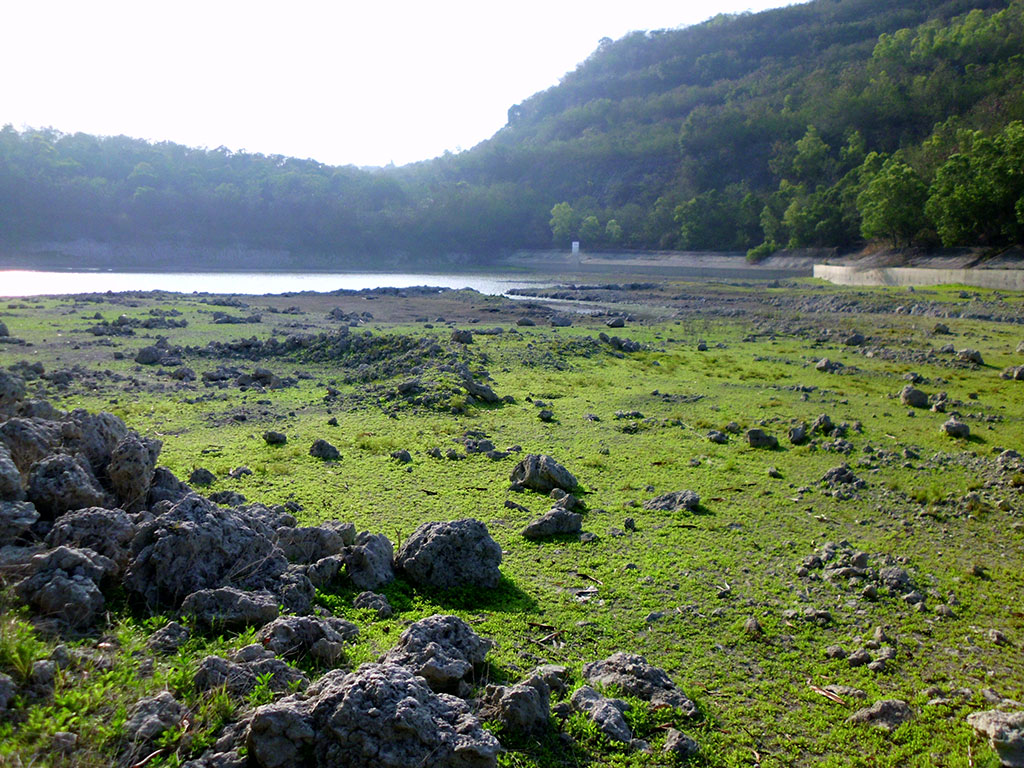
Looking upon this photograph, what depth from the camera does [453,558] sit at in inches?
213

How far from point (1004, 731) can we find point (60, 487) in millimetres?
5794

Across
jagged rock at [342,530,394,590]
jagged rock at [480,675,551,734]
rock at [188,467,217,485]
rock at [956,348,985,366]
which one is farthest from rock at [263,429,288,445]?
rock at [956,348,985,366]

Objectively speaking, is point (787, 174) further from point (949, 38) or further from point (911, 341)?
point (911, 341)

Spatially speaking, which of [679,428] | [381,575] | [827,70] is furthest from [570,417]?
[827,70]

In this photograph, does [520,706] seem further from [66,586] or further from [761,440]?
[761,440]

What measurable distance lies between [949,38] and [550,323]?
84908mm

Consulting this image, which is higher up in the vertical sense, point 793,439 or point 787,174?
point 787,174

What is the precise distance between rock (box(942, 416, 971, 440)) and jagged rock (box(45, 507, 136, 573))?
10.3 metres

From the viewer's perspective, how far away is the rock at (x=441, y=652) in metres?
3.70

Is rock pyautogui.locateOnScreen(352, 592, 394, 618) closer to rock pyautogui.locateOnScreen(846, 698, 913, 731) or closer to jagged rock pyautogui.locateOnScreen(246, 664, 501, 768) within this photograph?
jagged rock pyautogui.locateOnScreen(246, 664, 501, 768)

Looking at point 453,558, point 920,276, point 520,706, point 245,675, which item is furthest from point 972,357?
point 920,276

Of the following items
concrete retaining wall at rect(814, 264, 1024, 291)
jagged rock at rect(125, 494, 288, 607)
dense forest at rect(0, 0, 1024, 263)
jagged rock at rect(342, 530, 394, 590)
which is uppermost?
dense forest at rect(0, 0, 1024, 263)

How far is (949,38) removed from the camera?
82.6m

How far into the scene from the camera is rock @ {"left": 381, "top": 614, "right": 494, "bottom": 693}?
3699 mm
